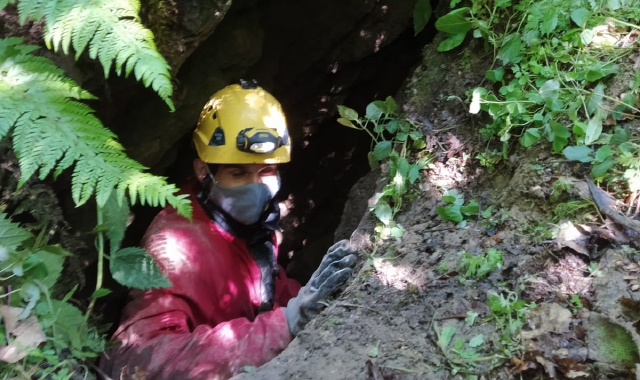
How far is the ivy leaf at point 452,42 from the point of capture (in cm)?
291

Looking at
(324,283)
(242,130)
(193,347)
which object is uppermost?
(242,130)

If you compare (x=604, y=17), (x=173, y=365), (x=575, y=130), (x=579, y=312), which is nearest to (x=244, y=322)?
(x=173, y=365)

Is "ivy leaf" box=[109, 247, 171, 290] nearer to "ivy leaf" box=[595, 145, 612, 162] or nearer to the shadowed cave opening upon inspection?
"ivy leaf" box=[595, 145, 612, 162]

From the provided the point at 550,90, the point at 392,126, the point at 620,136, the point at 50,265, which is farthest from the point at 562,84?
the point at 50,265

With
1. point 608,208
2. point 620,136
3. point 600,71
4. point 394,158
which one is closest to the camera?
point 608,208

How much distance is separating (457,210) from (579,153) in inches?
21.7

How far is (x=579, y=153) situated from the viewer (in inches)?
79.8

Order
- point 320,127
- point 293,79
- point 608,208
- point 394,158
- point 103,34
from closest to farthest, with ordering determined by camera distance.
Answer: point 103,34 → point 608,208 → point 394,158 → point 293,79 → point 320,127

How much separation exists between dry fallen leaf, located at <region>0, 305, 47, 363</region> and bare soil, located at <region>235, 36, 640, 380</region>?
0.76 m

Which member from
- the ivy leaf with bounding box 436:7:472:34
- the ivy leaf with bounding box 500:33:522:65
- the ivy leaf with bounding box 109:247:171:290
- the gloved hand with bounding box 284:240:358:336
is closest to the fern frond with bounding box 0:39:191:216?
the ivy leaf with bounding box 109:247:171:290

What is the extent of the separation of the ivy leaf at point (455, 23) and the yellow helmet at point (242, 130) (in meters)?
1.21

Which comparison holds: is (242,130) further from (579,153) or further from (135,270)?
(579,153)

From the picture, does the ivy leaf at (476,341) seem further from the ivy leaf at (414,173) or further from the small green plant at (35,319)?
the small green plant at (35,319)

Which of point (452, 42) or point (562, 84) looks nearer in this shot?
point (562, 84)
